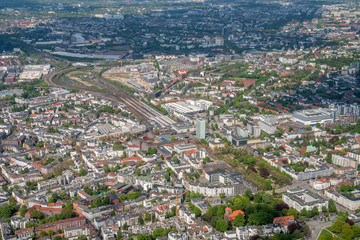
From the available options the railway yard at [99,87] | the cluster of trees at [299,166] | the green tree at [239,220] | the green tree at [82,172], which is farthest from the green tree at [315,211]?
the railway yard at [99,87]

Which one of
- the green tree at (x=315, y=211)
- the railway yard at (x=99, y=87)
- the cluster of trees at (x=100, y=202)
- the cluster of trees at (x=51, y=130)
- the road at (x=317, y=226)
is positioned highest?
the cluster of trees at (x=100, y=202)

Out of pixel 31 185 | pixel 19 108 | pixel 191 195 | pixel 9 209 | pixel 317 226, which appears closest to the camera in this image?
pixel 317 226

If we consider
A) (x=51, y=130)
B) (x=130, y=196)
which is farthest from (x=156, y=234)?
(x=51, y=130)

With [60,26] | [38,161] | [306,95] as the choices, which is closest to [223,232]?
[38,161]

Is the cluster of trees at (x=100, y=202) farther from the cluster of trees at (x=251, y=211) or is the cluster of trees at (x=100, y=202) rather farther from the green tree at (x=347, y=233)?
the green tree at (x=347, y=233)

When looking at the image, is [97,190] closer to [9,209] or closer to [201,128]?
[9,209]

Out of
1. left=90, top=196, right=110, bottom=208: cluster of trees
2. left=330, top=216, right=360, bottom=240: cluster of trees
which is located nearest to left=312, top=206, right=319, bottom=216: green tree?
left=330, top=216, right=360, bottom=240: cluster of trees

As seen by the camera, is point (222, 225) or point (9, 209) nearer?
point (222, 225)

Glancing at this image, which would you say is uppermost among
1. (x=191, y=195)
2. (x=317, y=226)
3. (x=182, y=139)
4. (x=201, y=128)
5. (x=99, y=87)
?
(x=201, y=128)

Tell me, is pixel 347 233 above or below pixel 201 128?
below
